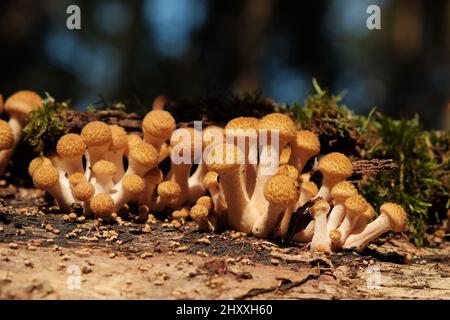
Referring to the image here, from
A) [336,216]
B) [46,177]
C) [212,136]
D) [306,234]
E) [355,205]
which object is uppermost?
[212,136]

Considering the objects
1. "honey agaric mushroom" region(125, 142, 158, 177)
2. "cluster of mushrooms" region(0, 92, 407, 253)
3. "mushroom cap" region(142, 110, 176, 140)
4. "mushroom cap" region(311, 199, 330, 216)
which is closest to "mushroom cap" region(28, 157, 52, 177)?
"cluster of mushrooms" region(0, 92, 407, 253)

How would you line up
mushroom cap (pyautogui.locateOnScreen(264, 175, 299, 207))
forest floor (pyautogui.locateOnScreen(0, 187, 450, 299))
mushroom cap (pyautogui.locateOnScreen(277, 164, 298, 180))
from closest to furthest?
1. forest floor (pyautogui.locateOnScreen(0, 187, 450, 299))
2. mushroom cap (pyautogui.locateOnScreen(264, 175, 299, 207))
3. mushroom cap (pyautogui.locateOnScreen(277, 164, 298, 180))

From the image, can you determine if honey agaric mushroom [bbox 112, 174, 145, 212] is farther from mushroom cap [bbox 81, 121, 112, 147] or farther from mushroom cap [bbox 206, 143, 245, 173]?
mushroom cap [bbox 206, 143, 245, 173]

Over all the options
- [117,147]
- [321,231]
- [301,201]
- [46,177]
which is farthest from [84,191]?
[321,231]

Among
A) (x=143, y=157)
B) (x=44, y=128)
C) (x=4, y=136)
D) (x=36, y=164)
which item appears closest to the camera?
(x=143, y=157)

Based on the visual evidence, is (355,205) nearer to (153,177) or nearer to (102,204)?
(153,177)

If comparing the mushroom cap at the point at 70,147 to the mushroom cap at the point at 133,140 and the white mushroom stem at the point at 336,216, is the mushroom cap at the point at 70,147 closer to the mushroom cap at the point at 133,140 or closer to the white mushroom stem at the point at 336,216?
the mushroom cap at the point at 133,140

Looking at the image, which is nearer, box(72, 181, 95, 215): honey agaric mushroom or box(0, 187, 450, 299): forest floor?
box(0, 187, 450, 299): forest floor
